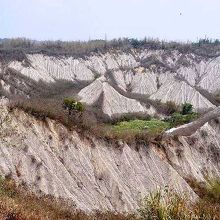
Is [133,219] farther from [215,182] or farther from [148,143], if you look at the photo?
[215,182]

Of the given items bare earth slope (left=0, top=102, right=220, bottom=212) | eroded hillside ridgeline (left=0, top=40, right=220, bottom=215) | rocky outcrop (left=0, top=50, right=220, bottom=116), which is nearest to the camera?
bare earth slope (left=0, top=102, right=220, bottom=212)

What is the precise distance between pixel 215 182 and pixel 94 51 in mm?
87830

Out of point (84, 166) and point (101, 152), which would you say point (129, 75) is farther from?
point (84, 166)

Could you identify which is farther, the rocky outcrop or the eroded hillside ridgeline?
the rocky outcrop

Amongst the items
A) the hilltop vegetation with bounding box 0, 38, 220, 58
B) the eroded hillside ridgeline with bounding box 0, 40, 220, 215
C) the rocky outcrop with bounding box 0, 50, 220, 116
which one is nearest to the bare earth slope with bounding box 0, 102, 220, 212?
the eroded hillside ridgeline with bounding box 0, 40, 220, 215

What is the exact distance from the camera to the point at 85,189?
1049 inches

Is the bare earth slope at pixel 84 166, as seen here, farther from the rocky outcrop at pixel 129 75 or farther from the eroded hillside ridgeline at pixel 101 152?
the rocky outcrop at pixel 129 75

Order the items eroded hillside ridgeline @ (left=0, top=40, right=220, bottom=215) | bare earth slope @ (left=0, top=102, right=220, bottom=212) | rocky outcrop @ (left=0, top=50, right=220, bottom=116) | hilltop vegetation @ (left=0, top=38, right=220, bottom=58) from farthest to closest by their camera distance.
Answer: hilltop vegetation @ (left=0, top=38, right=220, bottom=58), rocky outcrop @ (left=0, top=50, right=220, bottom=116), eroded hillside ridgeline @ (left=0, top=40, right=220, bottom=215), bare earth slope @ (left=0, top=102, right=220, bottom=212)

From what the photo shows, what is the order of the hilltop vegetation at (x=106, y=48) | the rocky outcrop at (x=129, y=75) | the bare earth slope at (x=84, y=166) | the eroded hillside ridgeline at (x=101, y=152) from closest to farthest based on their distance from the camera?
the bare earth slope at (x=84, y=166) → the eroded hillside ridgeline at (x=101, y=152) → the rocky outcrop at (x=129, y=75) → the hilltop vegetation at (x=106, y=48)

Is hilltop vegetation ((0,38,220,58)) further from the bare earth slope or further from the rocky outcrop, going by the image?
the bare earth slope

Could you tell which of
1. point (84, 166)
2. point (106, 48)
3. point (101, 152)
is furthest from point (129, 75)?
point (84, 166)

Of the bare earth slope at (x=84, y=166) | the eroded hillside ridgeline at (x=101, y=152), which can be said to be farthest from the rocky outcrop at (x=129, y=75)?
the bare earth slope at (x=84, y=166)

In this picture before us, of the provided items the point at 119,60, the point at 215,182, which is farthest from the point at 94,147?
the point at 119,60

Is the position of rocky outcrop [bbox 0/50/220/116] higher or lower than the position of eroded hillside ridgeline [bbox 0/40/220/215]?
lower
